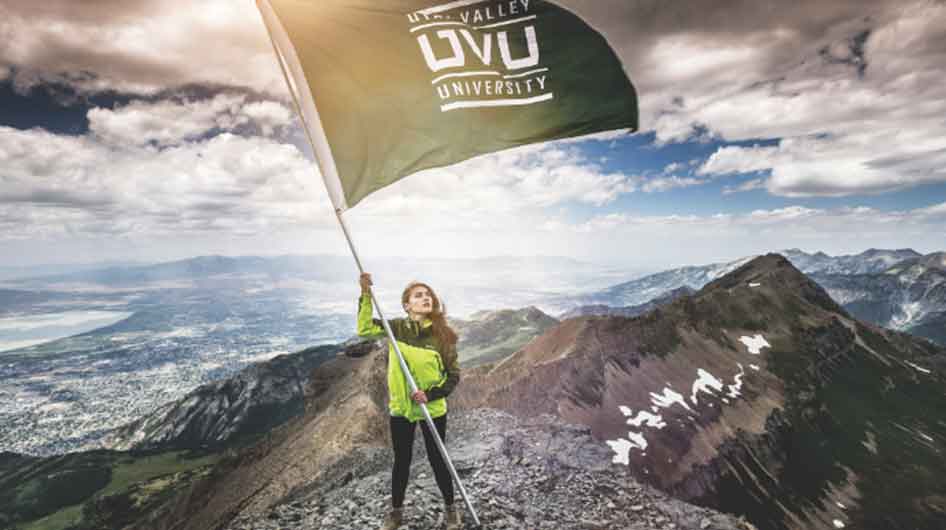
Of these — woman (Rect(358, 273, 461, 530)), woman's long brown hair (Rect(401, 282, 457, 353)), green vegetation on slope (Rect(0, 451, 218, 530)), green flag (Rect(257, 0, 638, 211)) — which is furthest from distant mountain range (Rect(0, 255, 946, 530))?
green vegetation on slope (Rect(0, 451, 218, 530))

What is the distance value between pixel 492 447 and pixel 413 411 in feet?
33.6

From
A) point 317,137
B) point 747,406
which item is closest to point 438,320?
point 317,137

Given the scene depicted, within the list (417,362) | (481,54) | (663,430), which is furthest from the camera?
(663,430)

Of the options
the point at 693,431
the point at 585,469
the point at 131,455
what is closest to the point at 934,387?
the point at 693,431

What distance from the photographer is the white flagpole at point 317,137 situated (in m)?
7.80

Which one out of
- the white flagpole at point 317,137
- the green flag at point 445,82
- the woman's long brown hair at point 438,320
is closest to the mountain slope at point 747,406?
the woman's long brown hair at point 438,320

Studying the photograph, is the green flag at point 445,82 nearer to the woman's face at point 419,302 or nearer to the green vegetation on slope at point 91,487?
the woman's face at point 419,302

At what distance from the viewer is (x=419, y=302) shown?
8.47 metres

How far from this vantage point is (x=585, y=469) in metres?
16.0

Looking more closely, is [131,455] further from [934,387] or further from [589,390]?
[934,387]

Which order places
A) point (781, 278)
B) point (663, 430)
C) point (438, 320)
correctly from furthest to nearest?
point (781, 278) → point (663, 430) → point (438, 320)

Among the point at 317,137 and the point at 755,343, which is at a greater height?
the point at 317,137

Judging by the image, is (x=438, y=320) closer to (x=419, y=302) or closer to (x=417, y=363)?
(x=419, y=302)

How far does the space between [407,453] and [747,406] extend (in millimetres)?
58273
